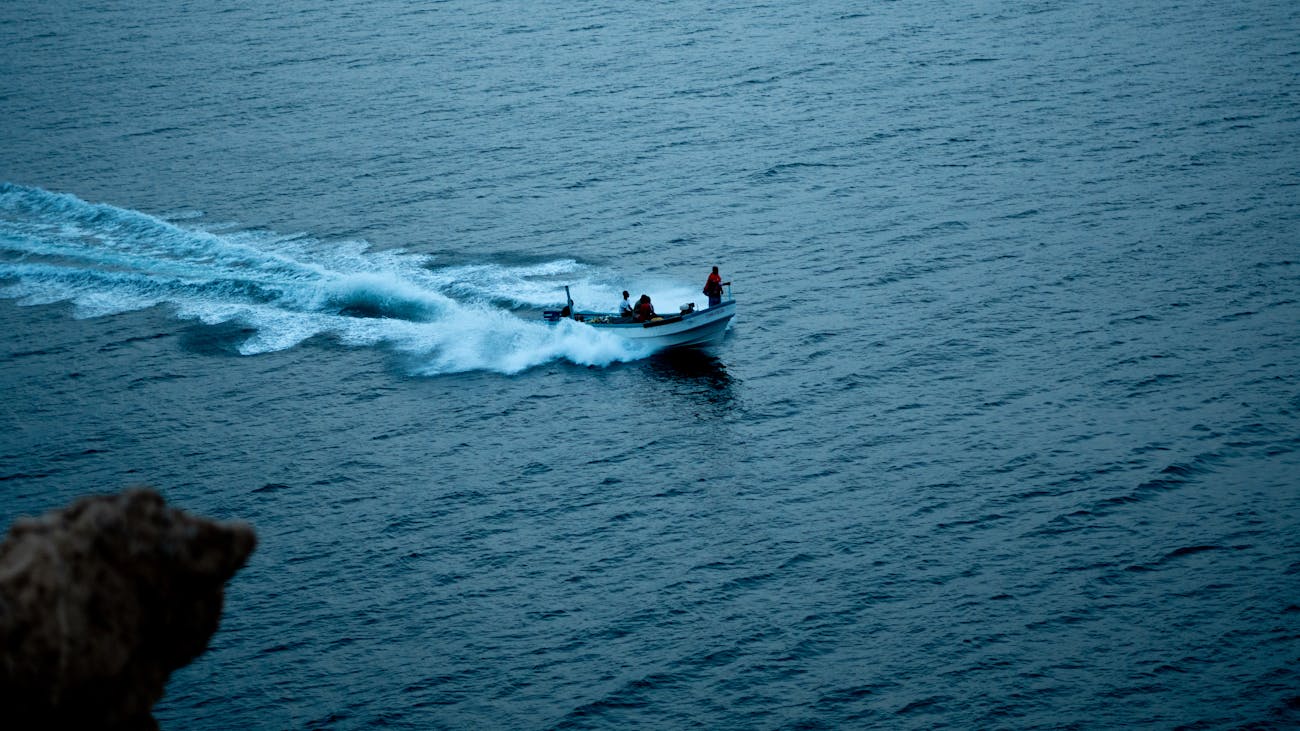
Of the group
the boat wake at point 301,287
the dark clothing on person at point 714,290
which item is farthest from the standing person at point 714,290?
the boat wake at point 301,287

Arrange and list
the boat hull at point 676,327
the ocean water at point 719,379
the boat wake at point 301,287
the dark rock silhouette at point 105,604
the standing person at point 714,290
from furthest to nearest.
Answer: the boat wake at point 301,287 → the boat hull at point 676,327 → the standing person at point 714,290 → the ocean water at point 719,379 → the dark rock silhouette at point 105,604

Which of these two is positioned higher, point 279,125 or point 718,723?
point 279,125

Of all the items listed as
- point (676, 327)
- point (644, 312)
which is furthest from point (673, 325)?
point (644, 312)

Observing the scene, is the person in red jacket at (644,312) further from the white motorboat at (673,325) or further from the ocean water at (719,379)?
the ocean water at (719,379)

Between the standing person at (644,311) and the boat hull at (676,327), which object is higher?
the standing person at (644,311)

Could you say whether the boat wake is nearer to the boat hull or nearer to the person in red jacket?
the boat hull

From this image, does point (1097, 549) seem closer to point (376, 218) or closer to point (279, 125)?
point (376, 218)

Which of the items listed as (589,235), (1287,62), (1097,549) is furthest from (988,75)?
(1097,549)
